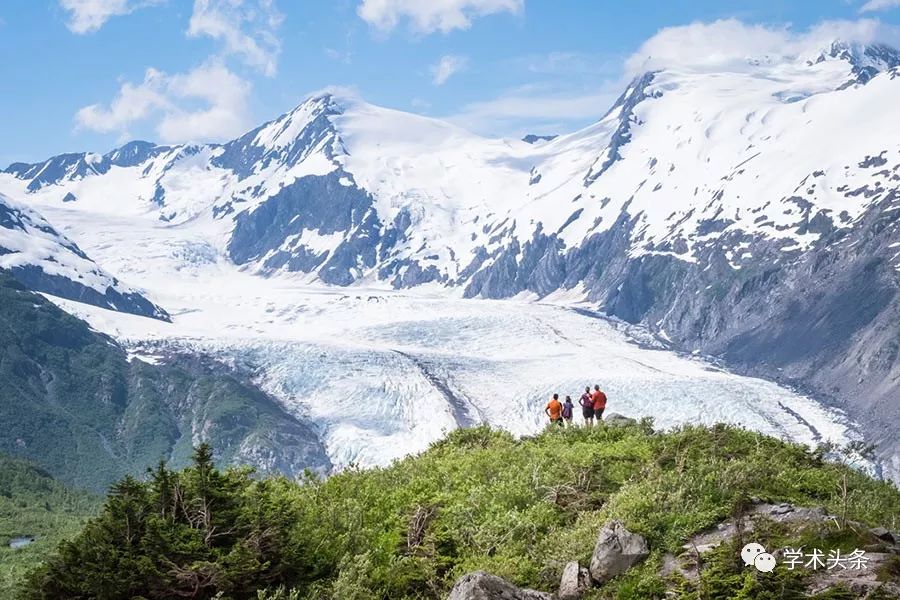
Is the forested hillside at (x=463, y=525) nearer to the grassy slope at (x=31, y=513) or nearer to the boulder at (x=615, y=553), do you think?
the boulder at (x=615, y=553)

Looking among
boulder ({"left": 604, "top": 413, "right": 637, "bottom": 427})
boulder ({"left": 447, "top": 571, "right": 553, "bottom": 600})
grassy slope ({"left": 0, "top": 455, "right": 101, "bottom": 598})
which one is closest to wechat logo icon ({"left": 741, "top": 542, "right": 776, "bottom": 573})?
boulder ({"left": 447, "top": 571, "right": 553, "bottom": 600})

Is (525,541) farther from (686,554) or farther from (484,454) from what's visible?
(484,454)

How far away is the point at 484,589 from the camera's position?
46.2 feet

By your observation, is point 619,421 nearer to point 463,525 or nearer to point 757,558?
point 463,525

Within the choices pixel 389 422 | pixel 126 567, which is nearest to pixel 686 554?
pixel 126 567

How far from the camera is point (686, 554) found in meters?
16.0

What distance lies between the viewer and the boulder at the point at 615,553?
1575cm

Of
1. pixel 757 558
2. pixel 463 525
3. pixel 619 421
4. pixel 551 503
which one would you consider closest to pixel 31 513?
pixel 619 421

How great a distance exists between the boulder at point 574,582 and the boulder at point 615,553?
6.0 inches

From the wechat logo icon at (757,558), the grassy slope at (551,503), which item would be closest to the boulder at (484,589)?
the grassy slope at (551,503)

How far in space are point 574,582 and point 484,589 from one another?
6.43 feet

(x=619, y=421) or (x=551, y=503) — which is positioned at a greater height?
(x=619, y=421)

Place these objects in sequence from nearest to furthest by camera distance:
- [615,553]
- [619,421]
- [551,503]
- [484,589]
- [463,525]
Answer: [484,589] < [615,553] < [463,525] < [551,503] < [619,421]

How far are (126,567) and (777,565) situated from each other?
907 cm
